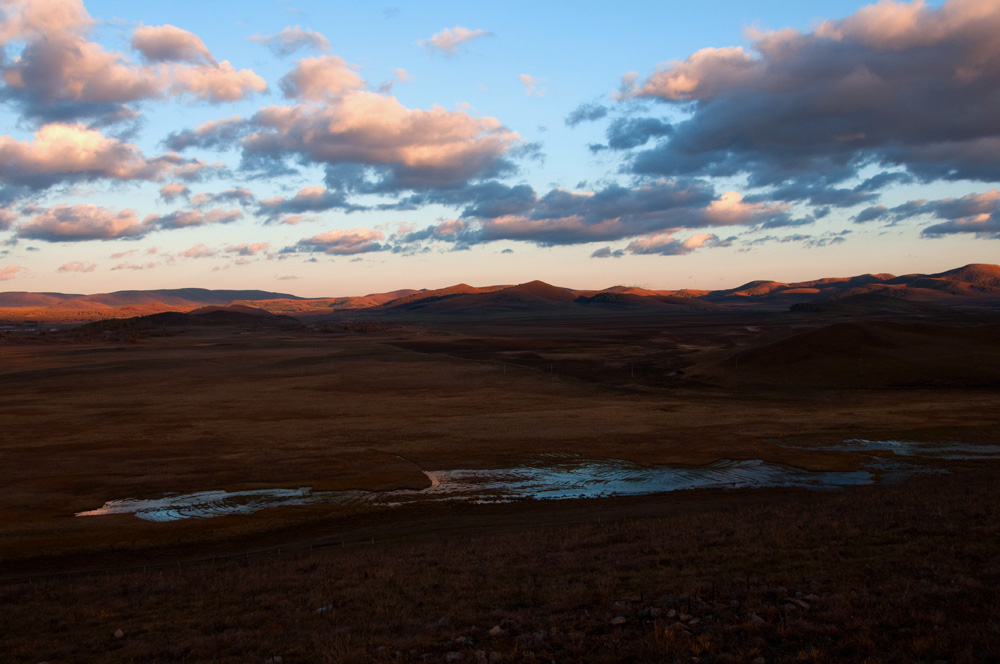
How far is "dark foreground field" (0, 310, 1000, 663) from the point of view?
37.7 feet

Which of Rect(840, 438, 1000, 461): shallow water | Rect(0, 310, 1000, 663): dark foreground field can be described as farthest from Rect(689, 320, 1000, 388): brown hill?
Rect(840, 438, 1000, 461): shallow water

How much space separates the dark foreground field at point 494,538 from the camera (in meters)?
11.5

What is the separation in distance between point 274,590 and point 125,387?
66069 mm

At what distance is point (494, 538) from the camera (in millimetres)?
21703

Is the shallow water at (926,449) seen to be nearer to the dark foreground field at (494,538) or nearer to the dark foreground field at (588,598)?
the dark foreground field at (494,538)

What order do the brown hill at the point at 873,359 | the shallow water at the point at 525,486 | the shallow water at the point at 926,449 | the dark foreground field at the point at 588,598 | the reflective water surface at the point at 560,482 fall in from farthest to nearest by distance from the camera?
1. the brown hill at the point at 873,359
2. the shallow water at the point at 926,449
3. the reflective water surface at the point at 560,482
4. the shallow water at the point at 525,486
5. the dark foreground field at the point at 588,598

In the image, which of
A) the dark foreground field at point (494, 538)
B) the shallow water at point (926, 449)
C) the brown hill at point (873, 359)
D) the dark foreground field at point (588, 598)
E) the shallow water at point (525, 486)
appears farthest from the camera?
the brown hill at point (873, 359)

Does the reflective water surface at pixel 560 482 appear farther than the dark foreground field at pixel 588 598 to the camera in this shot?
Yes

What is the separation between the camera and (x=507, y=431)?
44.5m

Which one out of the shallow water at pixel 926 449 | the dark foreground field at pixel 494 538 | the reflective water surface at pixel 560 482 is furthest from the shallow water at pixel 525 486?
the shallow water at pixel 926 449

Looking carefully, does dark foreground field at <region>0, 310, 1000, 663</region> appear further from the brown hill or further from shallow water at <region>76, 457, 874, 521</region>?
the brown hill

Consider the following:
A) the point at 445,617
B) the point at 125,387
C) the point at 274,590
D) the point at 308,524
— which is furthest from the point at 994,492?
the point at 125,387

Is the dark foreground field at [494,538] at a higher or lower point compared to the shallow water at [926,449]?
higher

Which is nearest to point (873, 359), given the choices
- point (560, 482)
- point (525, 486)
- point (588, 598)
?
point (560, 482)
